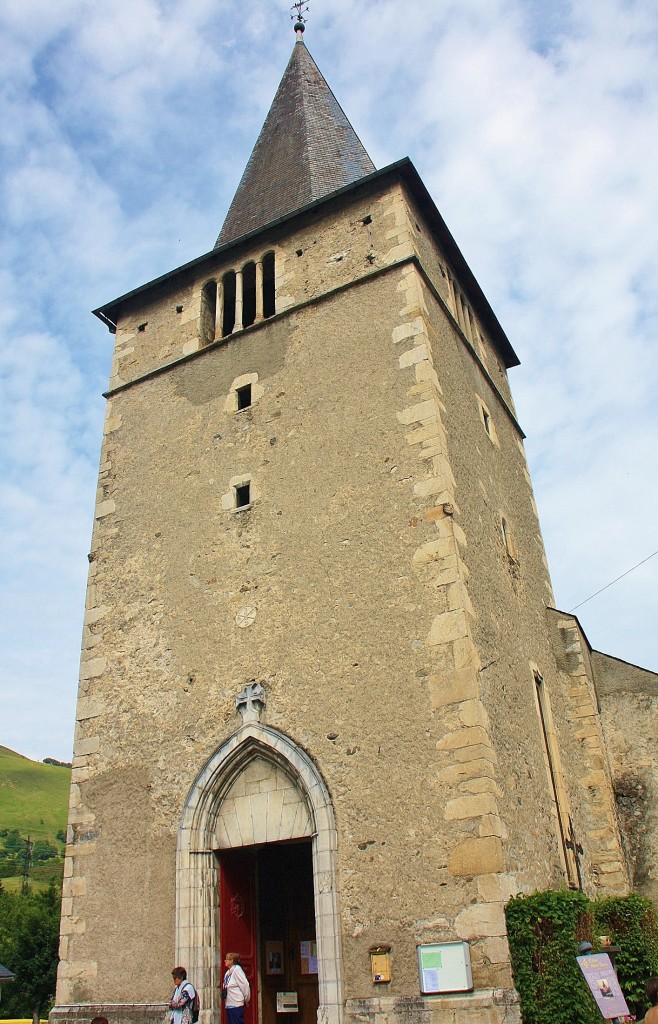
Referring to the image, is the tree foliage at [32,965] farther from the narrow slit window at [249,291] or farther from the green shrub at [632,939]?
the narrow slit window at [249,291]

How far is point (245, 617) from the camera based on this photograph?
9570 mm

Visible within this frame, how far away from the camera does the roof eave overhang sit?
38.2 ft

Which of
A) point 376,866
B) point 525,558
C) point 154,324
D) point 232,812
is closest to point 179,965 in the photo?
point 232,812

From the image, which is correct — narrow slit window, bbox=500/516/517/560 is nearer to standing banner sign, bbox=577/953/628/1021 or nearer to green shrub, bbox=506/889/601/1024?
green shrub, bbox=506/889/601/1024

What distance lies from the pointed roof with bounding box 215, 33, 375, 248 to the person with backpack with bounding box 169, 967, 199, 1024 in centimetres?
1036

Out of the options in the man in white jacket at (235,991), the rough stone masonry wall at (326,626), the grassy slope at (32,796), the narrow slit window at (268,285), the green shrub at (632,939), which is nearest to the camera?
the rough stone masonry wall at (326,626)

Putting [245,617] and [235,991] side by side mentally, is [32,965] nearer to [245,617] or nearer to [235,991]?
[235,991]

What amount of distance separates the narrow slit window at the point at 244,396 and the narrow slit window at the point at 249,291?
160cm

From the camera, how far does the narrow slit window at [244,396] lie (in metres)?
11.3

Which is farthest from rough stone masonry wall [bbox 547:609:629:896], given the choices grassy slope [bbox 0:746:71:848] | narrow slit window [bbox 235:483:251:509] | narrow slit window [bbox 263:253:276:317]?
grassy slope [bbox 0:746:71:848]

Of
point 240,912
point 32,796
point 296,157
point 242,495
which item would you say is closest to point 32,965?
point 240,912

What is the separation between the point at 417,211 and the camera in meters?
12.0

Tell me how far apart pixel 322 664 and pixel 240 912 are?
2.96m

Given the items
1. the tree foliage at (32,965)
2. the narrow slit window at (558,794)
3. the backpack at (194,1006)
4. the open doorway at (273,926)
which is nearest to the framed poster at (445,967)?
the open doorway at (273,926)
